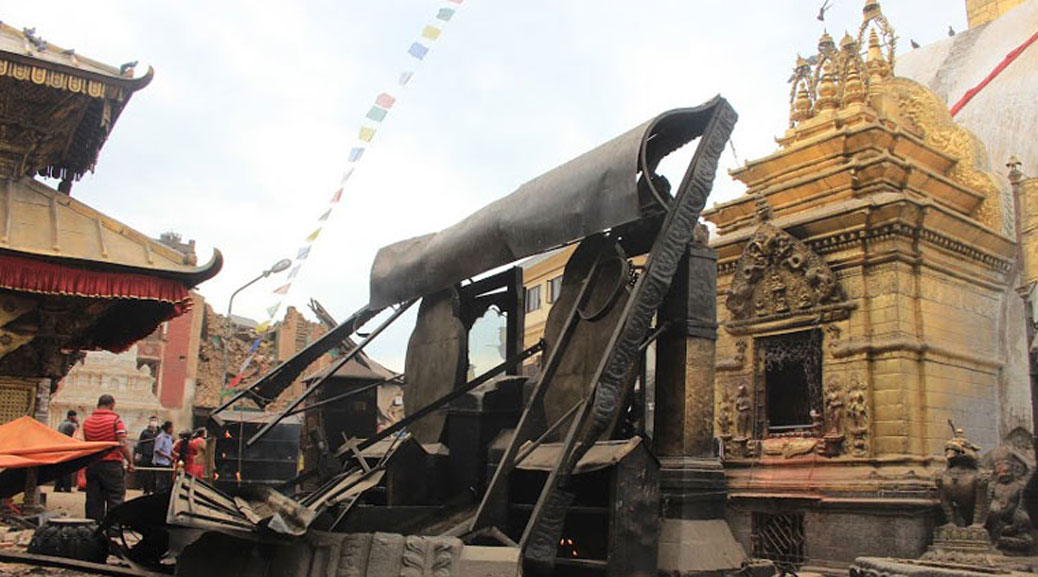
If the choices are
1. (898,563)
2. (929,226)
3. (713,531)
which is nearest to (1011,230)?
(929,226)

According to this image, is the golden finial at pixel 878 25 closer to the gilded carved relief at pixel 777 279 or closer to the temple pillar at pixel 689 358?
the gilded carved relief at pixel 777 279

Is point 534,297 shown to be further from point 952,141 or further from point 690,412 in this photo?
point 690,412

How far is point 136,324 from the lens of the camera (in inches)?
541

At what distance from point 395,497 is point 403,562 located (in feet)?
5.51

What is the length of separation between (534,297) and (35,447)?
26623 millimetres

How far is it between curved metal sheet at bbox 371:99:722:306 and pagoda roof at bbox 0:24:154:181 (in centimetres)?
776

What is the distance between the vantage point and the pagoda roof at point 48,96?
11406 millimetres

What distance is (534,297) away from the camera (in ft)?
114

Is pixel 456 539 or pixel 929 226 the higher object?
pixel 929 226

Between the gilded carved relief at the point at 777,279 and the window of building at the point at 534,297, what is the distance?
20039 millimetres

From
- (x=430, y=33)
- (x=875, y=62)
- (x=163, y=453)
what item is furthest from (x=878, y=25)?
(x=163, y=453)

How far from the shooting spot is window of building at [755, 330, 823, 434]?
1288cm

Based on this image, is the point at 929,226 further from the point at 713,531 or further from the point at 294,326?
the point at 294,326

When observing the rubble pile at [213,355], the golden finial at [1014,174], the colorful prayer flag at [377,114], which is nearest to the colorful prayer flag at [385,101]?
the colorful prayer flag at [377,114]
